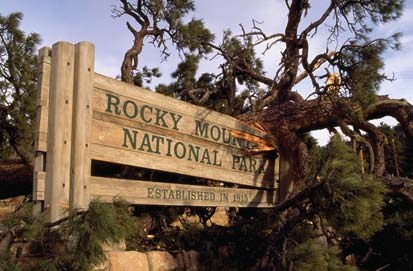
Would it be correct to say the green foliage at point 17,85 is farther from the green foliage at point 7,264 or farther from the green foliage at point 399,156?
the green foliage at point 399,156

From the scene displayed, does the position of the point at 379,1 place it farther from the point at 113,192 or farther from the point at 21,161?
the point at 21,161

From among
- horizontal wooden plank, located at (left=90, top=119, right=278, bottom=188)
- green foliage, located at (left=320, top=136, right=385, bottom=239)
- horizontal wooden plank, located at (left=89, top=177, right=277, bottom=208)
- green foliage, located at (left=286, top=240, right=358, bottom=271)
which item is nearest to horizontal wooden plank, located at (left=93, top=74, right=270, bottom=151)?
horizontal wooden plank, located at (left=90, top=119, right=278, bottom=188)

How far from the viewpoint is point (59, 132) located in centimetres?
313

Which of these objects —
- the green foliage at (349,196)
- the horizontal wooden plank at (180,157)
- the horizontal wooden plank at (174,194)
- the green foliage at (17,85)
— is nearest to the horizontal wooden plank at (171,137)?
the horizontal wooden plank at (180,157)

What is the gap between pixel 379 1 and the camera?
223 inches

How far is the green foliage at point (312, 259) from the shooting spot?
14.3 feet

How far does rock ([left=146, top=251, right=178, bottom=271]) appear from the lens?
3.90m

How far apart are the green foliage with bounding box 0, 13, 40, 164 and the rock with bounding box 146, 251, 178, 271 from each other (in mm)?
3123

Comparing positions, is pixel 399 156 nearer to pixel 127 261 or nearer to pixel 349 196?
pixel 349 196

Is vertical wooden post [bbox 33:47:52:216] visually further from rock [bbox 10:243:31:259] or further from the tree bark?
the tree bark

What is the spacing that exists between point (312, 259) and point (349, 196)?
74 centimetres

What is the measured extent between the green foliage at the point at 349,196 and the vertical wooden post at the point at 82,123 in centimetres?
200

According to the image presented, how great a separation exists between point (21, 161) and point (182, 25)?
319 cm

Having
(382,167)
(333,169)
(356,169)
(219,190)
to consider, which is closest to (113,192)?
(219,190)
